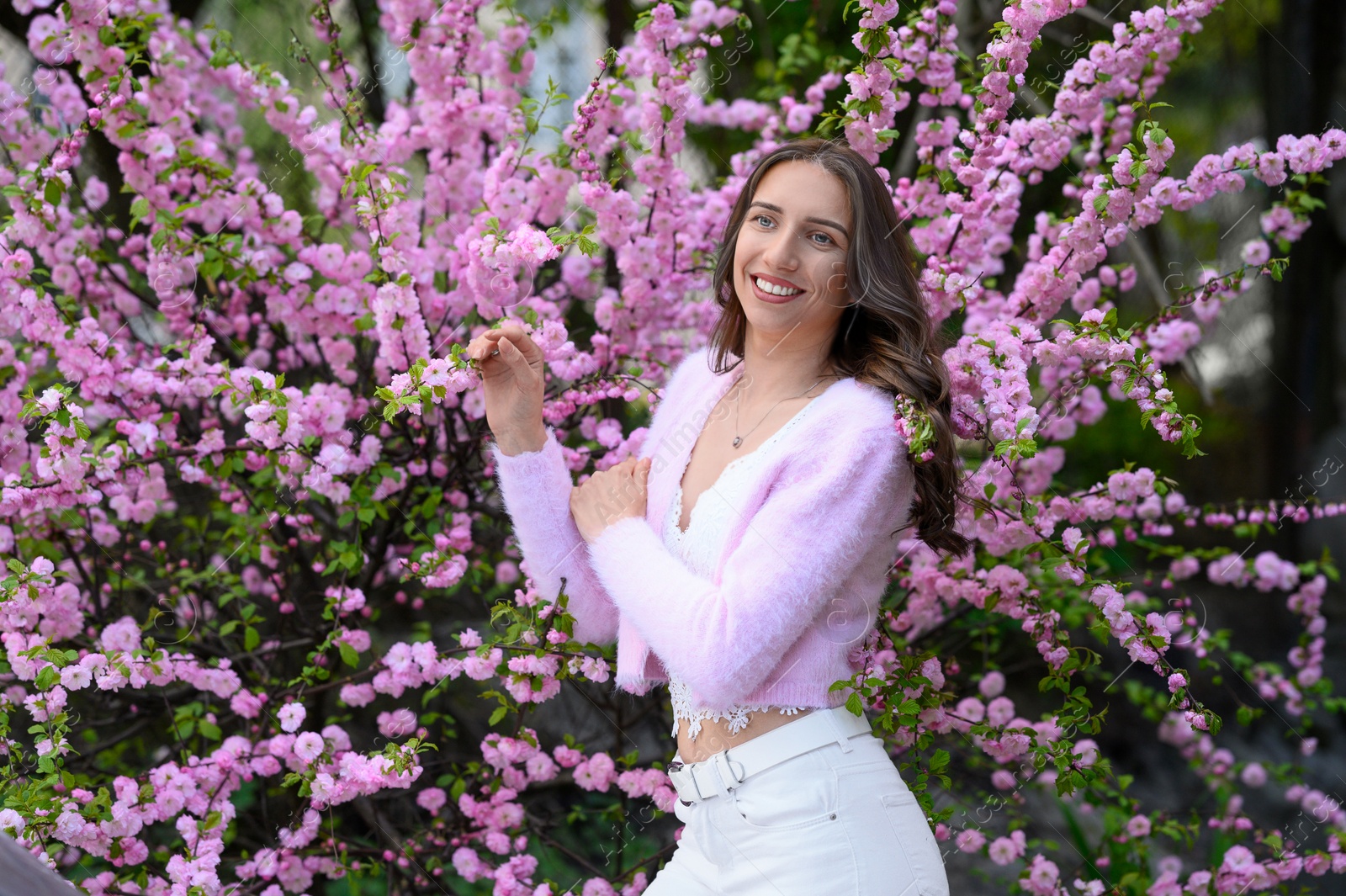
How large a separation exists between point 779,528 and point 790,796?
37cm

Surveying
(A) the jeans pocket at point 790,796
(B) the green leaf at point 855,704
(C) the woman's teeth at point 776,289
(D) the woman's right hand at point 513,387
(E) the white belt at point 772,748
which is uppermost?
(C) the woman's teeth at point 776,289

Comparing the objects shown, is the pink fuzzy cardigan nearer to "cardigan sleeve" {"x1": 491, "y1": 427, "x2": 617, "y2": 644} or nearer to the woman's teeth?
"cardigan sleeve" {"x1": 491, "y1": 427, "x2": 617, "y2": 644}

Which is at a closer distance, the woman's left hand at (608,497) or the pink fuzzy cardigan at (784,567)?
the pink fuzzy cardigan at (784,567)

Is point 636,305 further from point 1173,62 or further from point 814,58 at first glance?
point 1173,62

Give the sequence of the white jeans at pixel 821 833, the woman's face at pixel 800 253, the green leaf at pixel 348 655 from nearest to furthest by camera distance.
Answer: the white jeans at pixel 821 833 → the woman's face at pixel 800 253 → the green leaf at pixel 348 655

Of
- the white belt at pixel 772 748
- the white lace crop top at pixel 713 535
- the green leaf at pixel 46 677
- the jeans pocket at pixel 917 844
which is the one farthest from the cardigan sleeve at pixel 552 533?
the green leaf at pixel 46 677

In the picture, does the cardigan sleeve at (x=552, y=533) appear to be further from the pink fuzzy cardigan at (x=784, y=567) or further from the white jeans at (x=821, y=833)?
the white jeans at (x=821, y=833)

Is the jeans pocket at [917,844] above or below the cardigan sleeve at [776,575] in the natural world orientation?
below

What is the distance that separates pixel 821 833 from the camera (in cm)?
142

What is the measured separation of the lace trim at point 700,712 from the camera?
5.02ft

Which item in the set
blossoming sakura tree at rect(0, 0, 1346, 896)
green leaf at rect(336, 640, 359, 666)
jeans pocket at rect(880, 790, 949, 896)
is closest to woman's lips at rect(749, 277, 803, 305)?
blossoming sakura tree at rect(0, 0, 1346, 896)

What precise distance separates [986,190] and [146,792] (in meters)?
1.99

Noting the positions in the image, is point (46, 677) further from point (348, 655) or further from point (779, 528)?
point (779, 528)

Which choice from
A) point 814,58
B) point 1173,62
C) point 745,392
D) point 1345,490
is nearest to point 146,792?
point 745,392
